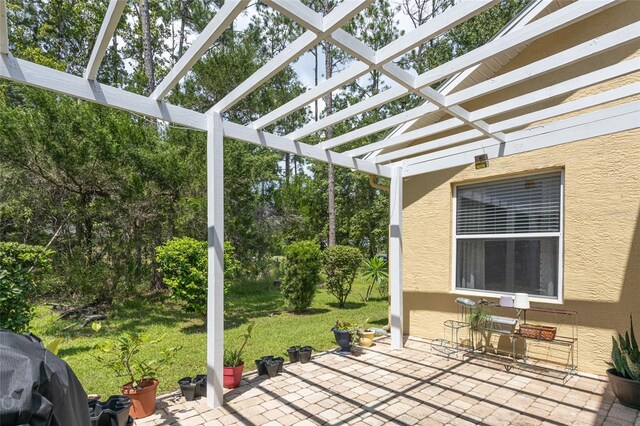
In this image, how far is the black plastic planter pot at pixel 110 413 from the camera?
279cm

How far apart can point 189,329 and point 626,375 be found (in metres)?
7.01

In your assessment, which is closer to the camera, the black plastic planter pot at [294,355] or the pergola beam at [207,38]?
the pergola beam at [207,38]

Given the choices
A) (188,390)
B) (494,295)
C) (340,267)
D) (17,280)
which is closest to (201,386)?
(188,390)

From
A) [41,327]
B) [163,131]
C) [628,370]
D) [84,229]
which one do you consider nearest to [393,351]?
[628,370]

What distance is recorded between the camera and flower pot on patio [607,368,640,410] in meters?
3.61

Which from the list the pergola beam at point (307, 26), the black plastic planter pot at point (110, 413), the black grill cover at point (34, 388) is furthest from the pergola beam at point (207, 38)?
the black plastic planter pot at point (110, 413)

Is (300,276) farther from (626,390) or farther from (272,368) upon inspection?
(626,390)

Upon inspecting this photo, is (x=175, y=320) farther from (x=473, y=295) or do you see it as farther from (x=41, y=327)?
(x=473, y=295)

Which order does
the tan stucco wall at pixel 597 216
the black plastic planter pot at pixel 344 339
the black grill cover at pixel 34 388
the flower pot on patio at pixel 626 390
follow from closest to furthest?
1. the black grill cover at pixel 34 388
2. the flower pot on patio at pixel 626 390
3. the tan stucco wall at pixel 597 216
4. the black plastic planter pot at pixel 344 339

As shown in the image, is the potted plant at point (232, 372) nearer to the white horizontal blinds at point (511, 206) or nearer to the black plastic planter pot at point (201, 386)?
the black plastic planter pot at point (201, 386)

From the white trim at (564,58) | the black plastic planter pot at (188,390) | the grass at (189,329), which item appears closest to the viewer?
the white trim at (564,58)

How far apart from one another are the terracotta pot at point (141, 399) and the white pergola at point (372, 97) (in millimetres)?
559

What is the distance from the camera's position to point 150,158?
30.1 ft

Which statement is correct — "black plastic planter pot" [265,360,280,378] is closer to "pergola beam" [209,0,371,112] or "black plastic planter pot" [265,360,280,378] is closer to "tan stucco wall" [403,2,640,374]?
"pergola beam" [209,0,371,112]
